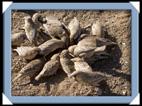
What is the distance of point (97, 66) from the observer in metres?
3.60

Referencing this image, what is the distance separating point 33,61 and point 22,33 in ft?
0.88

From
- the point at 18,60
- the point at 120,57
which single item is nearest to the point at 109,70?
the point at 120,57

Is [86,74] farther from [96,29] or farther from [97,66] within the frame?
[96,29]

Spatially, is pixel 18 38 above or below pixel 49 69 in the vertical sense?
above

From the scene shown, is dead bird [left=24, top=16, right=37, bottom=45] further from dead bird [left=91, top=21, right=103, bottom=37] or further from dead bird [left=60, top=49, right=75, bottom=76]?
dead bird [left=91, top=21, right=103, bottom=37]

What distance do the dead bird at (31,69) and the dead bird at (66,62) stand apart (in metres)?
0.15

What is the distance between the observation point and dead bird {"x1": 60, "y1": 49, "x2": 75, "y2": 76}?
3527 millimetres

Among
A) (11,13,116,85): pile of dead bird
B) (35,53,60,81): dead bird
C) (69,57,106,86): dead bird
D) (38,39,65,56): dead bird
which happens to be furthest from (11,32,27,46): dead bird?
(69,57,106,86): dead bird

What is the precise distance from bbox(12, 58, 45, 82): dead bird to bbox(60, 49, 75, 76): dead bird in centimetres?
15

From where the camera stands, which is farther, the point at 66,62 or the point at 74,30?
the point at 74,30

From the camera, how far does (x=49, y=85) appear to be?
3531mm

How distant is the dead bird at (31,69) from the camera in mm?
3547

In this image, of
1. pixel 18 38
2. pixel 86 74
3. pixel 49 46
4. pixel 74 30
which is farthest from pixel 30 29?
pixel 86 74

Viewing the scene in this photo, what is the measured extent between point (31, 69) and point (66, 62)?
0.24 m
